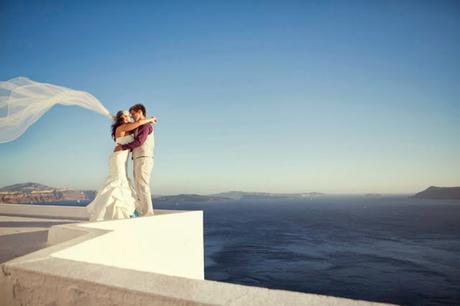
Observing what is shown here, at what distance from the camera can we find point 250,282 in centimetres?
3497

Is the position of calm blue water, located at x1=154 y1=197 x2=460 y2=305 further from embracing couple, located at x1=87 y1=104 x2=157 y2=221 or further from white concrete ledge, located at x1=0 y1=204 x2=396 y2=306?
white concrete ledge, located at x1=0 y1=204 x2=396 y2=306

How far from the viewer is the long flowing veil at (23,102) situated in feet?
20.5

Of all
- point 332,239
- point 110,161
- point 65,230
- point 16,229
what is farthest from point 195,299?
point 332,239

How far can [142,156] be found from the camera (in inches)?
272

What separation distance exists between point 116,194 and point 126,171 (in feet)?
2.18

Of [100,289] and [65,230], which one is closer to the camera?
[100,289]

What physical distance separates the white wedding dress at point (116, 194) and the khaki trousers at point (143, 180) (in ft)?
0.54

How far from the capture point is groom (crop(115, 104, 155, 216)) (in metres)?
6.73

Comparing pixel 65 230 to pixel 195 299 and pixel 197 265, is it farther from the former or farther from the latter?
pixel 197 265

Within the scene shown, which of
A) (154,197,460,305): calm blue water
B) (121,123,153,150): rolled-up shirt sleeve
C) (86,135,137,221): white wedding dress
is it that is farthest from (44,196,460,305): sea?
(121,123,153,150): rolled-up shirt sleeve

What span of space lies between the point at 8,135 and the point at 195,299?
6513mm

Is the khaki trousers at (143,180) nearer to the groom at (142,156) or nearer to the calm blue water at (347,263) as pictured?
the groom at (142,156)

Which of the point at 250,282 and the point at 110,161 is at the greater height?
the point at 110,161

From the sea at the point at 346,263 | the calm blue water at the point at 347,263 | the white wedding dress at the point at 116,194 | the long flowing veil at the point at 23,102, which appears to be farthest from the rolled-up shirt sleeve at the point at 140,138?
the calm blue water at the point at 347,263
